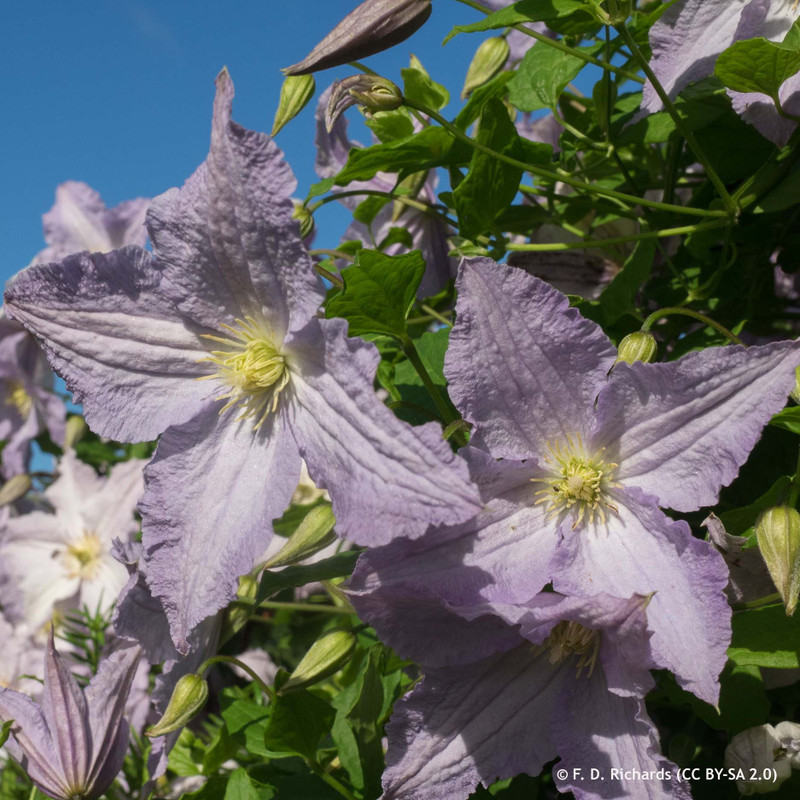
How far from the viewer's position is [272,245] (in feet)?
2.54

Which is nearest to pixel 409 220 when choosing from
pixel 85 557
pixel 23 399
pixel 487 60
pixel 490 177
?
pixel 487 60

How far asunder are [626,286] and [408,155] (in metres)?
0.29

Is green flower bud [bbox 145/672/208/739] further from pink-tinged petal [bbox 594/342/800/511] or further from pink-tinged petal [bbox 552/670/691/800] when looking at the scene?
pink-tinged petal [bbox 594/342/800/511]

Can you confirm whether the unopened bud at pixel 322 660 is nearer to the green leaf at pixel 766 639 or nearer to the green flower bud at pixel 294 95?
the green leaf at pixel 766 639

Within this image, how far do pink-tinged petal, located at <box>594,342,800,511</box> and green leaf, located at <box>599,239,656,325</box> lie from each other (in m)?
→ 0.24

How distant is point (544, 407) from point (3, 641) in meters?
1.29

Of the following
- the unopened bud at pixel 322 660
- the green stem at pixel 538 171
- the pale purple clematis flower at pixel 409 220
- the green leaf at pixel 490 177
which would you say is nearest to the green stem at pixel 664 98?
the green stem at pixel 538 171

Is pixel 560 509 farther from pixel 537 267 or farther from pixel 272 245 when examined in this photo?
pixel 537 267

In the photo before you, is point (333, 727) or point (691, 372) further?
point (333, 727)

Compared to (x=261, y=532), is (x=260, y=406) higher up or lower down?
higher up

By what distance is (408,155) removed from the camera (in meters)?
0.99

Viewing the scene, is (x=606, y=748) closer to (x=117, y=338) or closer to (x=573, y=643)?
(x=573, y=643)

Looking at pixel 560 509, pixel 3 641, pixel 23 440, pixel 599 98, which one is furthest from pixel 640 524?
pixel 23 440

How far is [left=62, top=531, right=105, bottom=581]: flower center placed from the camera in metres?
1.67
